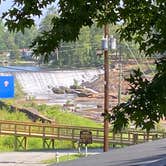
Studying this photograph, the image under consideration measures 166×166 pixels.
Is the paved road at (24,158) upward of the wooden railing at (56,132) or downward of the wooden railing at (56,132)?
downward

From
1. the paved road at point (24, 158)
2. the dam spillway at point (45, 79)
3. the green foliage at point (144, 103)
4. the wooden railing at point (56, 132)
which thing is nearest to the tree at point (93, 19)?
the green foliage at point (144, 103)

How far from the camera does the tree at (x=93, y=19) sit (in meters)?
5.35

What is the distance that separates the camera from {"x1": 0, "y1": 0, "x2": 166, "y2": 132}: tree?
5352mm

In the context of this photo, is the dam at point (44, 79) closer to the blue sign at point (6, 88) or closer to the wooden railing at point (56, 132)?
the wooden railing at point (56, 132)

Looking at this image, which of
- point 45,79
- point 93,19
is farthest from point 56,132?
point 45,79

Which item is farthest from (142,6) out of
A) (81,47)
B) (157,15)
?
(81,47)

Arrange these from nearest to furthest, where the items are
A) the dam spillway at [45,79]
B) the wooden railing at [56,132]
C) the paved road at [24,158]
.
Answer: the paved road at [24,158]
the wooden railing at [56,132]
the dam spillway at [45,79]

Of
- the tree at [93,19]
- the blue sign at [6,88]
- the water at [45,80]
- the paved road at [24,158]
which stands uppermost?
the water at [45,80]

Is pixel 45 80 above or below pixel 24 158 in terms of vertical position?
above

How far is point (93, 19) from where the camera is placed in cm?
569

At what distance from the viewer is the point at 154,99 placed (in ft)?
17.3

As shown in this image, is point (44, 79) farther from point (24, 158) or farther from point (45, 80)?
point (24, 158)

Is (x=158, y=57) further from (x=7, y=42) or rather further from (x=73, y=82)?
(x=7, y=42)

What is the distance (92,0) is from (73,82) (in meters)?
127
